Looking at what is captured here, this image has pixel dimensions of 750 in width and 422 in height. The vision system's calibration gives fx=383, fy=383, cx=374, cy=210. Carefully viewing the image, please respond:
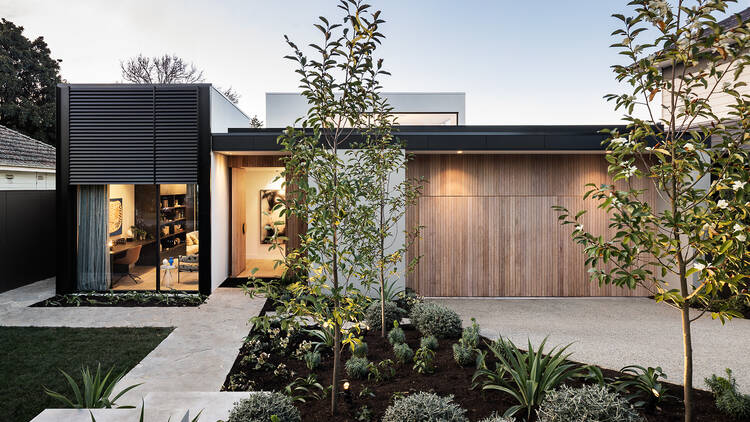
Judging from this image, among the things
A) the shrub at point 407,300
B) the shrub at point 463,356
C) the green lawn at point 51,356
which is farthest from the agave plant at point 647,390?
the green lawn at point 51,356

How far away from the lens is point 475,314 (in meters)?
6.38

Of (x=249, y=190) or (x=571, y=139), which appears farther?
(x=249, y=190)

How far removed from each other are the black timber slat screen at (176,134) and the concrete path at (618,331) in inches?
215

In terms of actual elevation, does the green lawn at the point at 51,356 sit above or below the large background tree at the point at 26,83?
below

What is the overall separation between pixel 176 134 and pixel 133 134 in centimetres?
78

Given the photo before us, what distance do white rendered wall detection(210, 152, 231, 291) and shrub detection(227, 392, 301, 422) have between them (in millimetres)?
5279

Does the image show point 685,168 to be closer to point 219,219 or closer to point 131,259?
point 219,219

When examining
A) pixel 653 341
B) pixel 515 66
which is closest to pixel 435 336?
pixel 653 341

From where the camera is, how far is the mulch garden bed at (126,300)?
671 cm

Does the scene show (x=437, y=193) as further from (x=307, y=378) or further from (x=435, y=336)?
(x=307, y=378)

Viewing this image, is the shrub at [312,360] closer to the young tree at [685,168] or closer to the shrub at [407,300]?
the shrub at [407,300]

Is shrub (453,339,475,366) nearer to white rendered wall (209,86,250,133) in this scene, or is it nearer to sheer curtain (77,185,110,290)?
white rendered wall (209,86,250,133)

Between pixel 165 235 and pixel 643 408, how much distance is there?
765cm

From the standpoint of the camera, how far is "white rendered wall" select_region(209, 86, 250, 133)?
24.5ft
